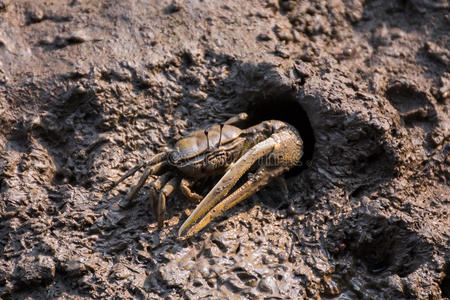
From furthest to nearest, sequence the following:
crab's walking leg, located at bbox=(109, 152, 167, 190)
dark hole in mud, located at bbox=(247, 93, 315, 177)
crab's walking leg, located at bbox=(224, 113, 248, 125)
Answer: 1. dark hole in mud, located at bbox=(247, 93, 315, 177)
2. crab's walking leg, located at bbox=(224, 113, 248, 125)
3. crab's walking leg, located at bbox=(109, 152, 167, 190)

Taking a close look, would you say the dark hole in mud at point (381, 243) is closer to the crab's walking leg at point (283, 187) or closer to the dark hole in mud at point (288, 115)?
the crab's walking leg at point (283, 187)

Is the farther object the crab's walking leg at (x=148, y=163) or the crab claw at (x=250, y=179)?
the crab's walking leg at (x=148, y=163)

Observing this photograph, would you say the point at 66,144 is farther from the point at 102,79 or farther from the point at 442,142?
the point at 442,142

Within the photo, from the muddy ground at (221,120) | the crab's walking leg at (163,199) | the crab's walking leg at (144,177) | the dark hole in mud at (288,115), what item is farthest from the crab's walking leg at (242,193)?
the crab's walking leg at (144,177)

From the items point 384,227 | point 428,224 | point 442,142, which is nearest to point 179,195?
point 384,227

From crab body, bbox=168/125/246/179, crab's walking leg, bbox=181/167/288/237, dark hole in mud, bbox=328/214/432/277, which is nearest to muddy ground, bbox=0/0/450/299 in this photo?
dark hole in mud, bbox=328/214/432/277

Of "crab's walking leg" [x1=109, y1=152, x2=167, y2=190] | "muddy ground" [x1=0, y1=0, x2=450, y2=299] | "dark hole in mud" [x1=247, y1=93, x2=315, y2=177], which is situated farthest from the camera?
"dark hole in mud" [x1=247, y1=93, x2=315, y2=177]

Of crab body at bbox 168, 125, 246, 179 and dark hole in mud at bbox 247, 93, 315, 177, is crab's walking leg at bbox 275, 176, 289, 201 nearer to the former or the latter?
dark hole in mud at bbox 247, 93, 315, 177
